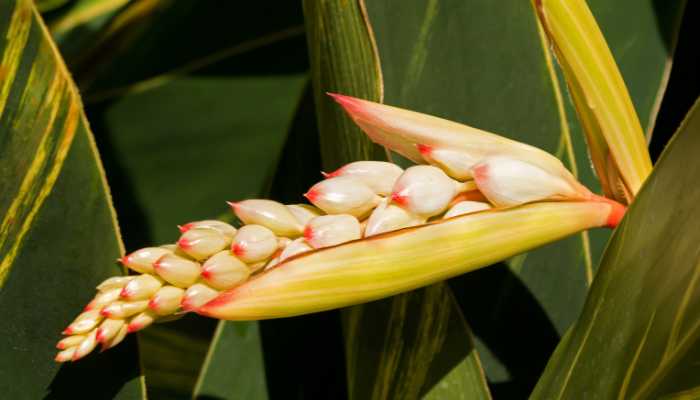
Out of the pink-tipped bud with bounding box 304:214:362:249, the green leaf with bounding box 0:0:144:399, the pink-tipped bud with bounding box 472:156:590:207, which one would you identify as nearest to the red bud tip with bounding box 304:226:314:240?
the pink-tipped bud with bounding box 304:214:362:249

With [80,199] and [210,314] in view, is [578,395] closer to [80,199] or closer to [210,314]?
[210,314]

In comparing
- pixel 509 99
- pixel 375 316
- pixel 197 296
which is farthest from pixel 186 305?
pixel 509 99

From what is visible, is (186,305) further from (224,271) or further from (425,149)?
(425,149)

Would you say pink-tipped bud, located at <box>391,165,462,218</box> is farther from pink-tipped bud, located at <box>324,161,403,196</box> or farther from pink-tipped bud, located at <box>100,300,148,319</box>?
pink-tipped bud, located at <box>100,300,148,319</box>

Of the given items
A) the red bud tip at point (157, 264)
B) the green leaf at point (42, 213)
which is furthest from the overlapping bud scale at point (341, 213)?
the green leaf at point (42, 213)

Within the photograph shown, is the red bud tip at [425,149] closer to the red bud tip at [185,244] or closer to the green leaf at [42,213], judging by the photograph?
the red bud tip at [185,244]
